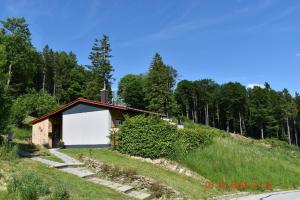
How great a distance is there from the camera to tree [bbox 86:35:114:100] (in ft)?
200

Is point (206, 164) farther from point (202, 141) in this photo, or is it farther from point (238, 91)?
point (238, 91)

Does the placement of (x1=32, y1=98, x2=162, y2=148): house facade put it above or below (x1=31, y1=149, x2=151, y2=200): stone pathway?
above

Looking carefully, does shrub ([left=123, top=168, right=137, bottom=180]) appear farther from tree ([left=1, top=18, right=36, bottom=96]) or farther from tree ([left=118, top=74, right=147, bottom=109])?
tree ([left=118, top=74, right=147, bottom=109])

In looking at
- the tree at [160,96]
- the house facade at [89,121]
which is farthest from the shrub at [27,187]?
the tree at [160,96]

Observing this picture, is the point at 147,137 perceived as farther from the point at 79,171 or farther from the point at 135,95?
the point at 135,95

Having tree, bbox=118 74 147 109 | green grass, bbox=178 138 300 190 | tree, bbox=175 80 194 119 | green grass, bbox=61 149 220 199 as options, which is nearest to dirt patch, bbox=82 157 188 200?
green grass, bbox=61 149 220 199

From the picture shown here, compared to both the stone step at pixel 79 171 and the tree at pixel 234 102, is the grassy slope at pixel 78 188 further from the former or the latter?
the tree at pixel 234 102

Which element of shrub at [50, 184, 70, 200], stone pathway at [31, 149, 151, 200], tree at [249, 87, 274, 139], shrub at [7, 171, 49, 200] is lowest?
stone pathway at [31, 149, 151, 200]

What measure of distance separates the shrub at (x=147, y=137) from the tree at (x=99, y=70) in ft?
127

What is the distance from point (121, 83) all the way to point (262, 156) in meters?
65.3

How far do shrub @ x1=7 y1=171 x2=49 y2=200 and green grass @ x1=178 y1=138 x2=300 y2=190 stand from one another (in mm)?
12128

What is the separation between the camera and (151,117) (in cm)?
2252
